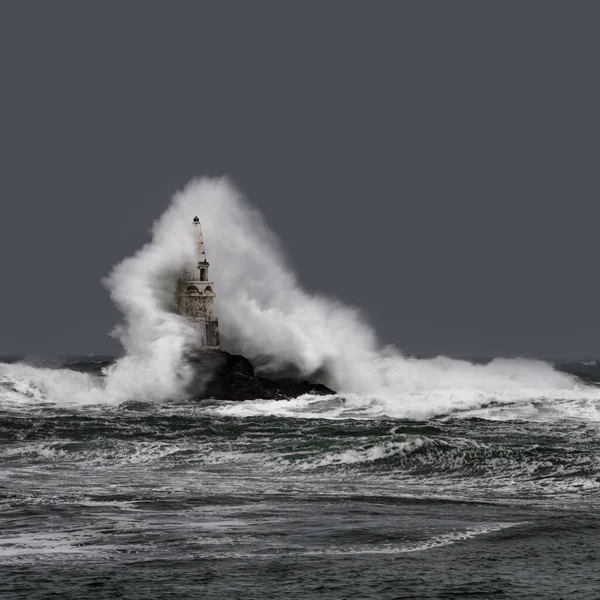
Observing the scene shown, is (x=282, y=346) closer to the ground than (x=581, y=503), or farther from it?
farther from it

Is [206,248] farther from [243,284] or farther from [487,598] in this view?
[487,598]

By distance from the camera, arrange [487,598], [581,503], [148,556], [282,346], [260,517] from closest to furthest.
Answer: [487,598]
[148,556]
[260,517]
[581,503]
[282,346]

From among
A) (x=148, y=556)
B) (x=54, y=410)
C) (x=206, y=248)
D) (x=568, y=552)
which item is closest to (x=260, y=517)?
(x=148, y=556)

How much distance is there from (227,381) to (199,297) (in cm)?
620

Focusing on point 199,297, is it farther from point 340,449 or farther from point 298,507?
point 298,507

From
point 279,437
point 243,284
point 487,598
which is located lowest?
point 487,598

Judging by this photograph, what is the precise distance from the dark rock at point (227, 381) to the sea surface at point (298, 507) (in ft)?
26.4

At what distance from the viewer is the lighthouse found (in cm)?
4894

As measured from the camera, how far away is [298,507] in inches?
777

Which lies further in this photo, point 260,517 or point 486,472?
point 486,472

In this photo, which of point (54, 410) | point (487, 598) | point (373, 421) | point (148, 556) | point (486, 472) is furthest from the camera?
point (54, 410)

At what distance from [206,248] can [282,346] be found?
6939 mm

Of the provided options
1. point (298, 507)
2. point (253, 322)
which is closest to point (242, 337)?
point (253, 322)

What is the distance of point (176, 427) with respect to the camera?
33.4 m
